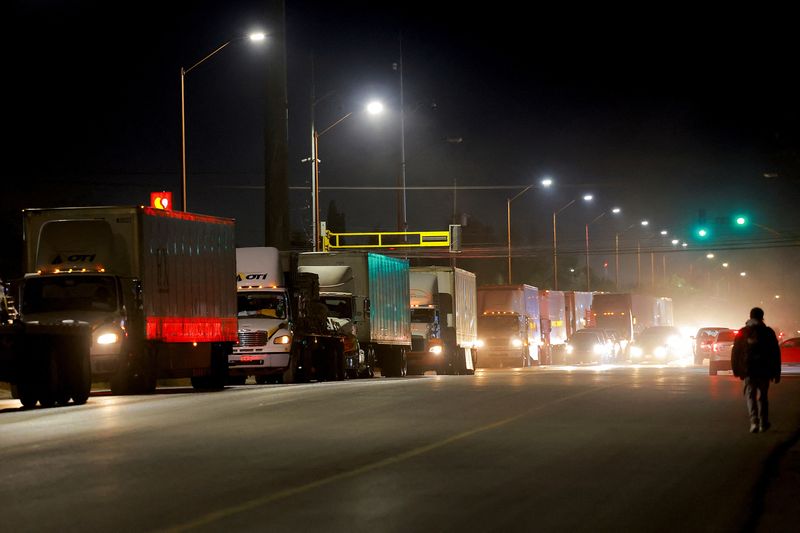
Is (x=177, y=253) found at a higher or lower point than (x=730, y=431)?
higher

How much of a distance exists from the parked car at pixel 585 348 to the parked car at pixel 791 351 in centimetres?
2289

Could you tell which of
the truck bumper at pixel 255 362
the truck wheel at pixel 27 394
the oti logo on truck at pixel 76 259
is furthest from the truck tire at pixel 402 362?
the truck wheel at pixel 27 394

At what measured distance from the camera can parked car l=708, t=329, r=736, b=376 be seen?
3881cm

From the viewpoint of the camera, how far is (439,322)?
47.2 meters

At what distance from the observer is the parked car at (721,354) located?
127 ft

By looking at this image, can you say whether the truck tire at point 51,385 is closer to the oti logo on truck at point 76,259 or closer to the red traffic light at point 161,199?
the oti logo on truck at point 76,259

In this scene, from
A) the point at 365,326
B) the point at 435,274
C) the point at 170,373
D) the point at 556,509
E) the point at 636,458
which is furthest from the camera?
the point at 435,274

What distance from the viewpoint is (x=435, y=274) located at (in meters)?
47.8

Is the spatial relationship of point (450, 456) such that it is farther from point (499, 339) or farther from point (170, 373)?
point (499, 339)

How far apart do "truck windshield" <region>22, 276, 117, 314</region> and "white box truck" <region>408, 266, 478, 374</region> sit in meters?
19.6

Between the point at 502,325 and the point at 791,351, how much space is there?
1850 cm

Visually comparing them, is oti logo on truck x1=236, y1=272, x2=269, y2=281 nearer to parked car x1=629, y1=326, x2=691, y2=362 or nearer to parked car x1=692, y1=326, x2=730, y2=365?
parked car x1=692, y1=326, x2=730, y2=365

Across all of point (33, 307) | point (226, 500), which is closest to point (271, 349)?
point (33, 307)

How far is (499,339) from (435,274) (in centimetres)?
1060
